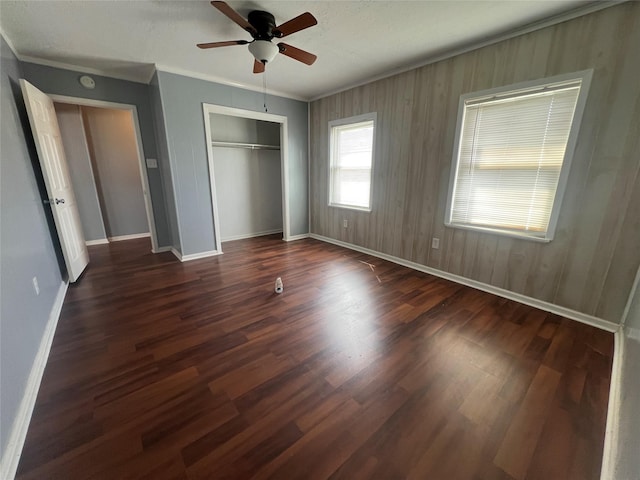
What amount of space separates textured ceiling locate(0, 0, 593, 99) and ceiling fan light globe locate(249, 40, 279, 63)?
0.21 metres

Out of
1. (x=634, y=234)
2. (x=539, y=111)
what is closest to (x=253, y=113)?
(x=539, y=111)

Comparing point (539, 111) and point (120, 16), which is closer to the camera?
point (120, 16)

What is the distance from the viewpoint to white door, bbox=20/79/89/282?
8.46 ft

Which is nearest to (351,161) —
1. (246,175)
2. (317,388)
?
(246,175)

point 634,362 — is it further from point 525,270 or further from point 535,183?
point 535,183

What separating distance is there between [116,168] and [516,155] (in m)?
6.08

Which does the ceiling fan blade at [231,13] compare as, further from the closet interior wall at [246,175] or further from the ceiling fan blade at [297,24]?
the closet interior wall at [246,175]

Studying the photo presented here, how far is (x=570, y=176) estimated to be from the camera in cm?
218

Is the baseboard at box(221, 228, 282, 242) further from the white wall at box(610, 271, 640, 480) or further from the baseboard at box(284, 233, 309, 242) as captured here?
the white wall at box(610, 271, 640, 480)

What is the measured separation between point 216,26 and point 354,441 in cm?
324

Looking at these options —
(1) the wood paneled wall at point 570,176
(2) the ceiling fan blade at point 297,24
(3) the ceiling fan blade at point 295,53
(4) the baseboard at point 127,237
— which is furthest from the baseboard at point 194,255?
(2) the ceiling fan blade at point 297,24

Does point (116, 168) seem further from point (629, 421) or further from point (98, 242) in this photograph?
point (629, 421)

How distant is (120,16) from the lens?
211 cm

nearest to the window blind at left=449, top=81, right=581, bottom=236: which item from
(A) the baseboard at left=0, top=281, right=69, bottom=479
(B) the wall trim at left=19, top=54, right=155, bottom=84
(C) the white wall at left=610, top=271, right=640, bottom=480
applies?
(C) the white wall at left=610, top=271, right=640, bottom=480
